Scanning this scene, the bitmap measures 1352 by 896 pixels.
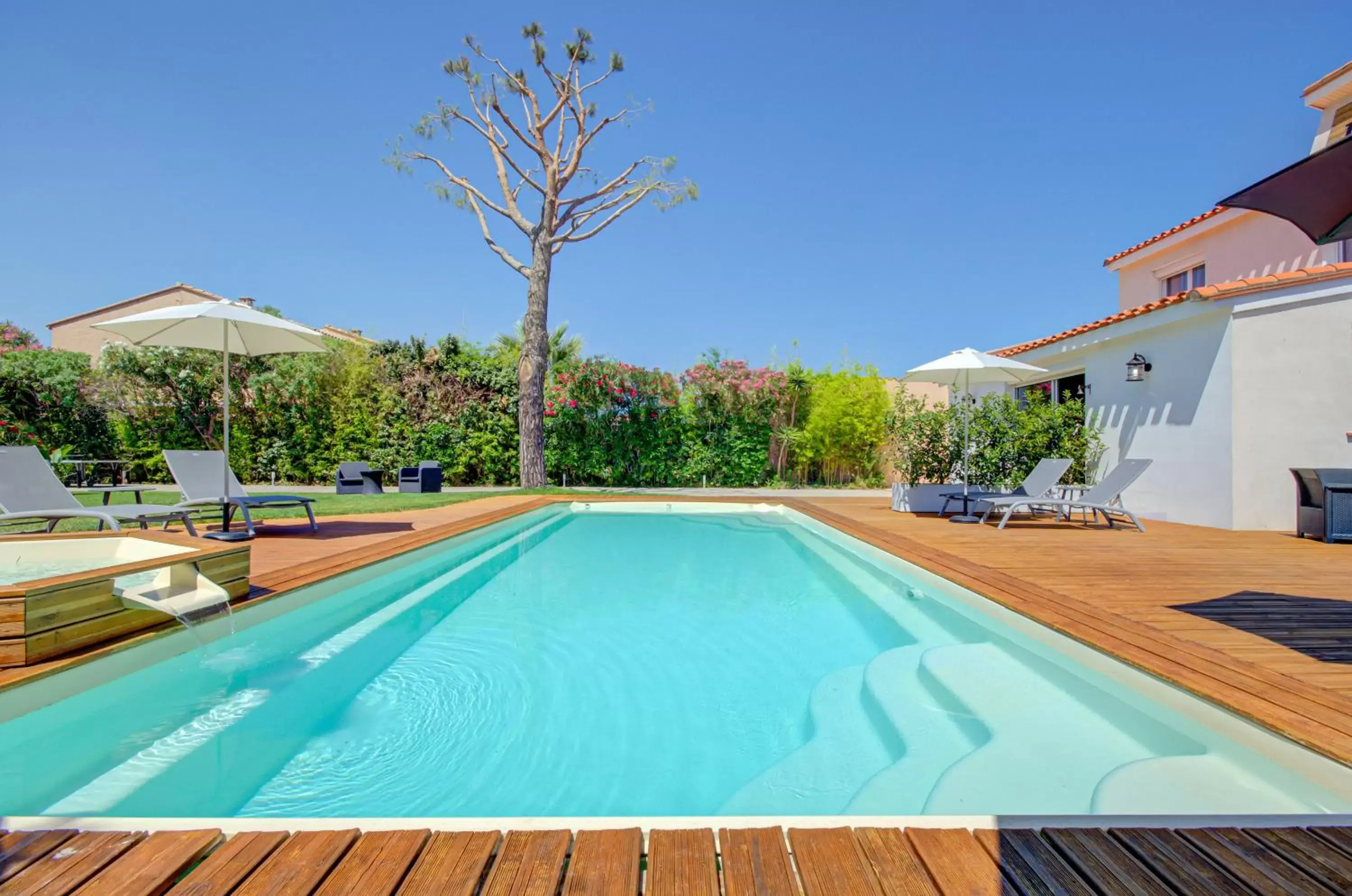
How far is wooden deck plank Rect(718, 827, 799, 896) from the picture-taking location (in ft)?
4.48

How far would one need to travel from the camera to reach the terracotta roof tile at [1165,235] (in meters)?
12.0

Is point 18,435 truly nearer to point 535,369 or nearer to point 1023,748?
point 535,369

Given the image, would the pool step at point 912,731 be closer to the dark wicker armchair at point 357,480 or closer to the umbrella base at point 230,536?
the umbrella base at point 230,536

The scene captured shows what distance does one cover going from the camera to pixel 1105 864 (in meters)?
1.46

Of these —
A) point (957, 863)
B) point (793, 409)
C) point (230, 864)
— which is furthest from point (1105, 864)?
point (793, 409)

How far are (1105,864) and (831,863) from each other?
619 millimetres

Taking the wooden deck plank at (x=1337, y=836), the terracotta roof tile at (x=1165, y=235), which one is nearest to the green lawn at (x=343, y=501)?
the wooden deck plank at (x=1337, y=836)

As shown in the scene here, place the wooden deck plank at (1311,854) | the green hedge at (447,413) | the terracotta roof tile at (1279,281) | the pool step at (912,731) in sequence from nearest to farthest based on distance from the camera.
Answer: the wooden deck plank at (1311,854) < the pool step at (912,731) < the terracotta roof tile at (1279,281) < the green hedge at (447,413)

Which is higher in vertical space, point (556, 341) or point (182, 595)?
point (556, 341)

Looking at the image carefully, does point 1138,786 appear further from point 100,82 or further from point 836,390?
point 100,82

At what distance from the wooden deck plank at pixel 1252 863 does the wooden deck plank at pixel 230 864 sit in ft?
7.14

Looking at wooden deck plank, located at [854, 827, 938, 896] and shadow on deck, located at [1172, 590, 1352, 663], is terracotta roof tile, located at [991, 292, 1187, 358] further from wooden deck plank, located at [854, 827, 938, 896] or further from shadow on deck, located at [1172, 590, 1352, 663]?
wooden deck plank, located at [854, 827, 938, 896]

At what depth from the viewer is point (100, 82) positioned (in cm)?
1163

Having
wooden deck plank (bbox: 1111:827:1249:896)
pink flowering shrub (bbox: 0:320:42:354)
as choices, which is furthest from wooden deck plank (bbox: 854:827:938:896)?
pink flowering shrub (bbox: 0:320:42:354)
